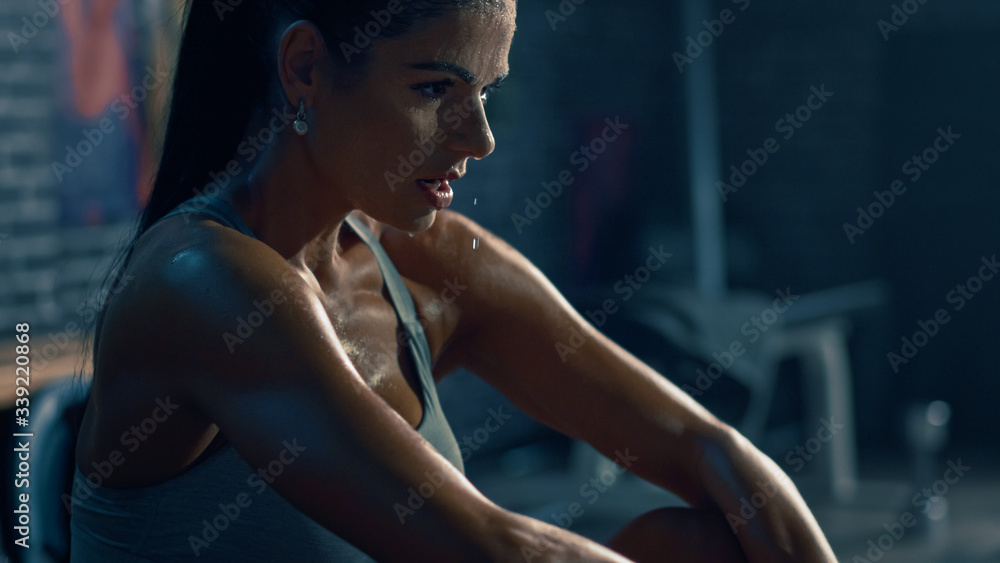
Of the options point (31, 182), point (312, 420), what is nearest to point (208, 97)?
point (312, 420)

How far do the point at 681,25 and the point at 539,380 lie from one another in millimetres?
3475

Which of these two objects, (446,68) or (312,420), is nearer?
(312,420)

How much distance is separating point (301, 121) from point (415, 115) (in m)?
0.11

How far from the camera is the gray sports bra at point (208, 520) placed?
33.1 inches

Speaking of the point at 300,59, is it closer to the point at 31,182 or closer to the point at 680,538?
the point at 680,538

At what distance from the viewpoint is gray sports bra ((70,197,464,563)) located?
84 centimetres

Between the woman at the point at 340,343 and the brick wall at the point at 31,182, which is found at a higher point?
the woman at the point at 340,343

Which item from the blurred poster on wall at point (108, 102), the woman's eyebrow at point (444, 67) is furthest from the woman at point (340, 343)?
the blurred poster on wall at point (108, 102)

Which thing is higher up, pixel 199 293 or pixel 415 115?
pixel 415 115

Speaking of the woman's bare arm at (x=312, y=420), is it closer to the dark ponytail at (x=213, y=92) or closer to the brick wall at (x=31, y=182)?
the dark ponytail at (x=213, y=92)

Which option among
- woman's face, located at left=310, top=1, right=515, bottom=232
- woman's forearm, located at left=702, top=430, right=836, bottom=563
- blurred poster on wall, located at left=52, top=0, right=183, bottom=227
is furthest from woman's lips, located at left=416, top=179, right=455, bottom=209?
blurred poster on wall, located at left=52, top=0, right=183, bottom=227

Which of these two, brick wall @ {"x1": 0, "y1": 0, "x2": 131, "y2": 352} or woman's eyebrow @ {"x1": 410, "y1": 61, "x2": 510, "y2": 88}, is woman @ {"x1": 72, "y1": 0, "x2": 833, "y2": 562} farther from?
brick wall @ {"x1": 0, "y1": 0, "x2": 131, "y2": 352}

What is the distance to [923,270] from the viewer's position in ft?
13.6

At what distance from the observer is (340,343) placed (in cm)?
A: 87
